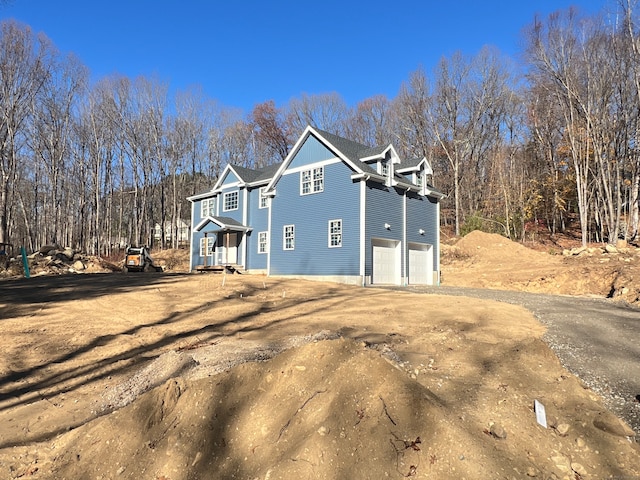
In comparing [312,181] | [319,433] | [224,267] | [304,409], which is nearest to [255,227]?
[224,267]

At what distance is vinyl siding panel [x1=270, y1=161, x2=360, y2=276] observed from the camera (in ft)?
60.4

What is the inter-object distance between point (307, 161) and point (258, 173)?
22.6 ft

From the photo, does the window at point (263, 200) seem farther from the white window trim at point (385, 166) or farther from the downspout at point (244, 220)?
the white window trim at point (385, 166)

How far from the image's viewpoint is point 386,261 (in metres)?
19.4

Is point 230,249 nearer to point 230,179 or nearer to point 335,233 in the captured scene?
point 230,179

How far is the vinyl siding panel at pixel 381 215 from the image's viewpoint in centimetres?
1819

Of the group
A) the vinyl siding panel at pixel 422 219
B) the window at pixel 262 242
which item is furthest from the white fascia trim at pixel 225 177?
the vinyl siding panel at pixel 422 219

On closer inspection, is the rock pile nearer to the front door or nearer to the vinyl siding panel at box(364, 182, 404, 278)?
the front door

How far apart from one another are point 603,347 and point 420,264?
1469cm

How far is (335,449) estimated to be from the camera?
3252mm

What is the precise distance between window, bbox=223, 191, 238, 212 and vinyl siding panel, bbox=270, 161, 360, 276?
4.67m

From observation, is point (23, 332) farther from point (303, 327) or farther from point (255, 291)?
point (255, 291)

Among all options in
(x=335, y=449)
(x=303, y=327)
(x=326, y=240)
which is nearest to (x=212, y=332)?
(x=303, y=327)

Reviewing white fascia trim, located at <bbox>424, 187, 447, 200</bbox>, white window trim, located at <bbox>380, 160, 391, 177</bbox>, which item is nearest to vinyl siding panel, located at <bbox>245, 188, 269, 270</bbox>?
white window trim, located at <bbox>380, 160, 391, 177</bbox>
